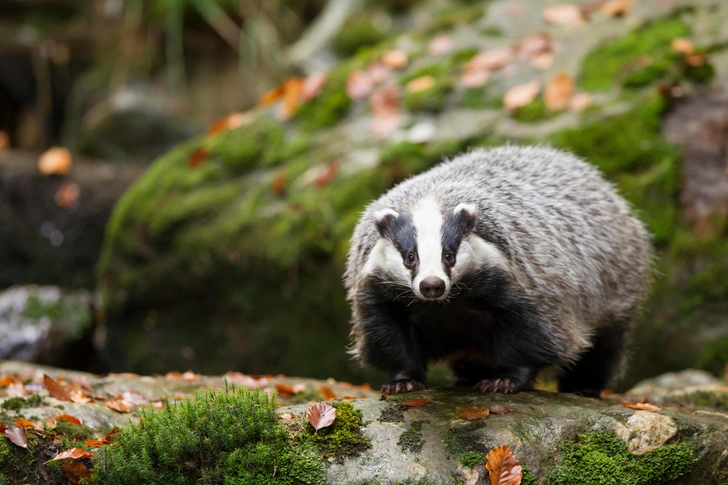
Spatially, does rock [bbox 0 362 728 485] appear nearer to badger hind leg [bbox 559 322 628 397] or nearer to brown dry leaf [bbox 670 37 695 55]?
badger hind leg [bbox 559 322 628 397]

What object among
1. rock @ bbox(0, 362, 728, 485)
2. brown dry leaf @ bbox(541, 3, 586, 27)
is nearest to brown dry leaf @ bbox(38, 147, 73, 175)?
brown dry leaf @ bbox(541, 3, 586, 27)

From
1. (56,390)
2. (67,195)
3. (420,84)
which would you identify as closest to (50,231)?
(67,195)

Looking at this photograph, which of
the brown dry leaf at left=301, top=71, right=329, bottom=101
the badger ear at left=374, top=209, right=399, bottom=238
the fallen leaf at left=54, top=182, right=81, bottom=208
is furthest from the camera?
the fallen leaf at left=54, top=182, right=81, bottom=208

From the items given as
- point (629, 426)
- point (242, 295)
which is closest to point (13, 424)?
point (629, 426)

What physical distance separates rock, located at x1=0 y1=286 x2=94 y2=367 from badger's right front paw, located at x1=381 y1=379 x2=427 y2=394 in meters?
6.12

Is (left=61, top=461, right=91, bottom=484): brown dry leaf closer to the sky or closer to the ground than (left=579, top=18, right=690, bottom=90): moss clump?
closer to the ground

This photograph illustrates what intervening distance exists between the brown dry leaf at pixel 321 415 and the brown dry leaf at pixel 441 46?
582 cm

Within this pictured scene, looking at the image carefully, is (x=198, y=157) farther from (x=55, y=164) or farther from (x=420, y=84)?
(x=55, y=164)

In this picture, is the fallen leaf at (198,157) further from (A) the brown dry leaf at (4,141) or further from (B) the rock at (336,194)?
(A) the brown dry leaf at (4,141)

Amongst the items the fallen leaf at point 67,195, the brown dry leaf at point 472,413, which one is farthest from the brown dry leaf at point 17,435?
the fallen leaf at point 67,195

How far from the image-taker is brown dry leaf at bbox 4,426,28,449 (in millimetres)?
3805

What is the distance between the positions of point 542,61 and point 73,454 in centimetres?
625

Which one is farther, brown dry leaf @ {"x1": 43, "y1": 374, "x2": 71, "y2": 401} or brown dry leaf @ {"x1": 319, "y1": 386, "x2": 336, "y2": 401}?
brown dry leaf @ {"x1": 319, "y1": 386, "x2": 336, "y2": 401}

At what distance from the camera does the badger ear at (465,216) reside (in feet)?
14.0
